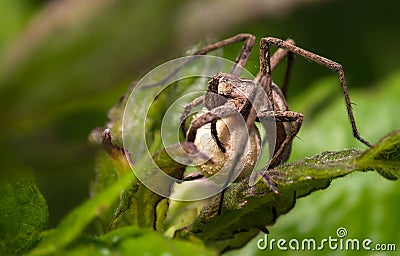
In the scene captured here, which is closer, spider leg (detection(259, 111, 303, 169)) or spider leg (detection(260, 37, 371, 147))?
spider leg (detection(259, 111, 303, 169))

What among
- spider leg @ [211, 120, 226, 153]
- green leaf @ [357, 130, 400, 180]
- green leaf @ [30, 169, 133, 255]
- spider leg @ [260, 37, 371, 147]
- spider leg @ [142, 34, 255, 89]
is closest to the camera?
green leaf @ [30, 169, 133, 255]

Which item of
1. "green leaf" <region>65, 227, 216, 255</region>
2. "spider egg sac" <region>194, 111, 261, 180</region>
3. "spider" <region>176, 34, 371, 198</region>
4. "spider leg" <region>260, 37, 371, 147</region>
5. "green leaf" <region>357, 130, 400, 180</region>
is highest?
"spider leg" <region>260, 37, 371, 147</region>

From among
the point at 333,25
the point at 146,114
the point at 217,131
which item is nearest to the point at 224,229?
the point at 217,131

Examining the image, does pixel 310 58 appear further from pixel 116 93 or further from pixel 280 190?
pixel 116 93

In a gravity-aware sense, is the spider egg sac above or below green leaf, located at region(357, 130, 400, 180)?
above

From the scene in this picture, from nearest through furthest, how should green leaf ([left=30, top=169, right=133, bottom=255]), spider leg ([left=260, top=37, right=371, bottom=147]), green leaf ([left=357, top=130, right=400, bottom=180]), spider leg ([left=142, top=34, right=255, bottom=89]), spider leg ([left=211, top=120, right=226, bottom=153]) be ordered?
green leaf ([left=30, top=169, right=133, bottom=255]) < green leaf ([left=357, top=130, right=400, bottom=180]) < spider leg ([left=211, top=120, right=226, bottom=153]) < spider leg ([left=260, top=37, right=371, bottom=147]) < spider leg ([left=142, top=34, right=255, bottom=89])

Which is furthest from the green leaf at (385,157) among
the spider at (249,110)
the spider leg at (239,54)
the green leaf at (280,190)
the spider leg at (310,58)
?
the spider leg at (239,54)

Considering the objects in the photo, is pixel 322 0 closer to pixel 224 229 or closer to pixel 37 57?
pixel 37 57

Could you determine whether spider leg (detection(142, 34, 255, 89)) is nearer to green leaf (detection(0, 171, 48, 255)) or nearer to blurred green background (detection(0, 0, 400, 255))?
blurred green background (detection(0, 0, 400, 255))

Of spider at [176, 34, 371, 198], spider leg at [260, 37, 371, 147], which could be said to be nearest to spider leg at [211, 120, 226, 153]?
spider at [176, 34, 371, 198]
